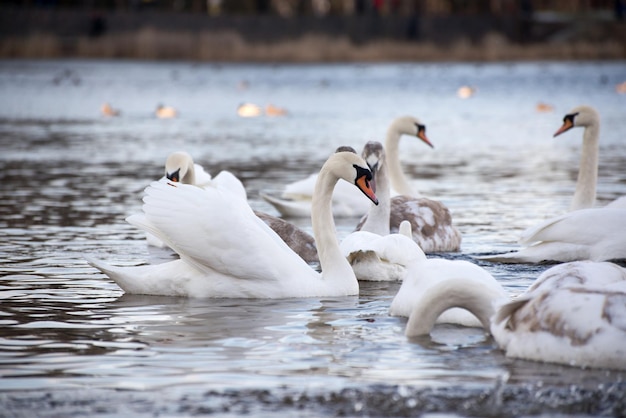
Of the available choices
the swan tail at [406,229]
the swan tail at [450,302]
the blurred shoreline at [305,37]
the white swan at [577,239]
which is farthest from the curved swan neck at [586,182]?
the blurred shoreline at [305,37]

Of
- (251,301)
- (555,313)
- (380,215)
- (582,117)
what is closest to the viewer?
(555,313)

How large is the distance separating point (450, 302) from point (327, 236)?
1.91 m

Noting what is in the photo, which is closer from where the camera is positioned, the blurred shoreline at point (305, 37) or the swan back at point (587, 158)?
the swan back at point (587, 158)

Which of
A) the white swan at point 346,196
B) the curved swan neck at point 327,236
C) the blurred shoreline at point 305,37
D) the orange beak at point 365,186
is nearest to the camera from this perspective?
the orange beak at point 365,186

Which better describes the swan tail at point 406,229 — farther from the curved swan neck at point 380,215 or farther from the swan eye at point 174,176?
the swan eye at point 174,176

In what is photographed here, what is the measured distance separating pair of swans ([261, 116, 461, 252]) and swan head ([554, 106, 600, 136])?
1.53 m

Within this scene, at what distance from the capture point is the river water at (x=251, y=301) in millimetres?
5973

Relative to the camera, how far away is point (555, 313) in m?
6.45

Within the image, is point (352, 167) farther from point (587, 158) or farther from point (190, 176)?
point (587, 158)

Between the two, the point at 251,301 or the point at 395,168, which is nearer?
the point at 251,301

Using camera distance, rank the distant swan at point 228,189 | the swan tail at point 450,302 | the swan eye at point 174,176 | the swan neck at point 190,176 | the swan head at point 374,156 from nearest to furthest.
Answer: the swan tail at point 450,302
the distant swan at point 228,189
the swan head at point 374,156
the swan eye at point 174,176
the swan neck at point 190,176

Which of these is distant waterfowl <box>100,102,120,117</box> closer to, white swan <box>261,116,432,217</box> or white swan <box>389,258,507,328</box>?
white swan <box>261,116,432,217</box>

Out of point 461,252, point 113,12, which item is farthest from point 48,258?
point 113,12

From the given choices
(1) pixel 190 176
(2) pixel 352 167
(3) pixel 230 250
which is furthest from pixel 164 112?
(3) pixel 230 250
